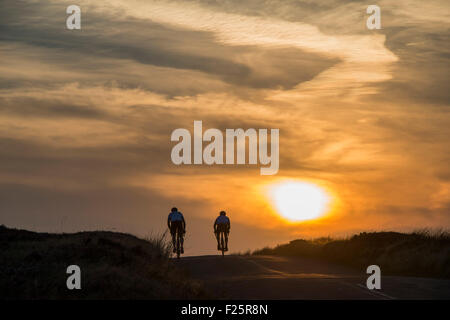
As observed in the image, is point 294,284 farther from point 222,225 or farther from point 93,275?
point 222,225

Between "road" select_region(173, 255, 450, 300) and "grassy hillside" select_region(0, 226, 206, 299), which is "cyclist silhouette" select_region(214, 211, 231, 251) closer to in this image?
"road" select_region(173, 255, 450, 300)

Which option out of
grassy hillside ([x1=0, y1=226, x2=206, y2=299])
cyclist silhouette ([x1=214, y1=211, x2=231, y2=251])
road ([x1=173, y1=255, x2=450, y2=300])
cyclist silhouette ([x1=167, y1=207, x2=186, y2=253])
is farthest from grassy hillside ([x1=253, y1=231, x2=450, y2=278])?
grassy hillside ([x1=0, y1=226, x2=206, y2=299])

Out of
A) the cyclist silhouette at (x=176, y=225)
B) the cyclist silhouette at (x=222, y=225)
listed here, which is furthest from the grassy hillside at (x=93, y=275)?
the cyclist silhouette at (x=222, y=225)

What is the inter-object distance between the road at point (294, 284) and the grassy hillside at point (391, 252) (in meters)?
3.42

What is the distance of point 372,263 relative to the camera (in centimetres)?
3612

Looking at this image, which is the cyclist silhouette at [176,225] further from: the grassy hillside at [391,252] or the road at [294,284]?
the grassy hillside at [391,252]

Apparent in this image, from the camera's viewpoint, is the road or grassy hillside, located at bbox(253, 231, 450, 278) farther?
grassy hillside, located at bbox(253, 231, 450, 278)

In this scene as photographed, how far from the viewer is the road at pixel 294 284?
2136 cm

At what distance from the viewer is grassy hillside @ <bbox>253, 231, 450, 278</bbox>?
32938 mm

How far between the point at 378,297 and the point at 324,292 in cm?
164

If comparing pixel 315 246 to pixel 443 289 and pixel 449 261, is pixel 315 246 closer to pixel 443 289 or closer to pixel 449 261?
pixel 449 261

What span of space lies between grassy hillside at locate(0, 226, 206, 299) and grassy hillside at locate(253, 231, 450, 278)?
1327 cm

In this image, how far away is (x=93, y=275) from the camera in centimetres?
1933
